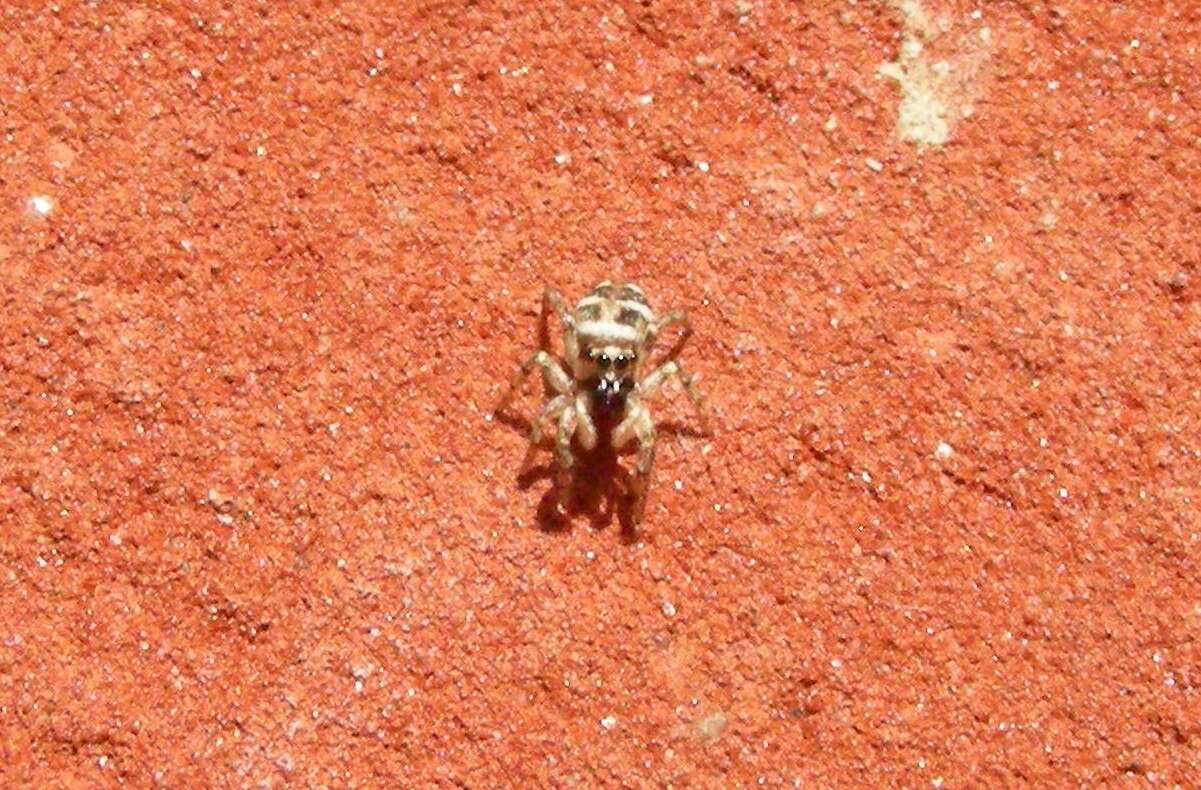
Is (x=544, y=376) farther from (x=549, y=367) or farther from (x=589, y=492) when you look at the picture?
(x=589, y=492)

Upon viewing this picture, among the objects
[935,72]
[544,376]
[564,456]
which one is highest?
[935,72]

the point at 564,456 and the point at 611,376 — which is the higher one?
the point at 611,376

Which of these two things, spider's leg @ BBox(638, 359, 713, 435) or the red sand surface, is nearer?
the red sand surface

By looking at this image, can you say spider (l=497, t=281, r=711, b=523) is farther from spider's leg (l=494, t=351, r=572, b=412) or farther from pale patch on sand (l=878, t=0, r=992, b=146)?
pale patch on sand (l=878, t=0, r=992, b=146)

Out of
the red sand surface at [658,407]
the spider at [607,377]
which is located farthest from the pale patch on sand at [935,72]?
the spider at [607,377]

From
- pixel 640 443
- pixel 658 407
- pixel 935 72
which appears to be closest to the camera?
pixel 640 443

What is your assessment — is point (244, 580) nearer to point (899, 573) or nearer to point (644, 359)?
point (644, 359)

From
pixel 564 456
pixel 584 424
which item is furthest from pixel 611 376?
pixel 564 456

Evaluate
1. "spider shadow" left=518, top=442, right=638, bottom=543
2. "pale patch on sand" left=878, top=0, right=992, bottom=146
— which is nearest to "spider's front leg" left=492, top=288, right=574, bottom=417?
"spider shadow" left=518, top=442, right=638, bottom=543
